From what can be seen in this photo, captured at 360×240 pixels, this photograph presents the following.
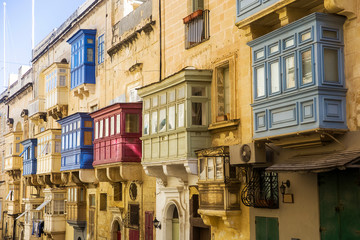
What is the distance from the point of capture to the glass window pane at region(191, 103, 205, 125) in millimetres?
16375

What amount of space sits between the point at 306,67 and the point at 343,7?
4.57 ft

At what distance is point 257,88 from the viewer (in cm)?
1325

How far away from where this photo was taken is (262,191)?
14.1 m

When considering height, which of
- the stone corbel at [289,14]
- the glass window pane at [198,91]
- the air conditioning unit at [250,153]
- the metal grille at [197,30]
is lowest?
the air conditioning unit at [250,153]

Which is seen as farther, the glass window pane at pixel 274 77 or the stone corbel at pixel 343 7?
the glass window pane at pixel 274 77

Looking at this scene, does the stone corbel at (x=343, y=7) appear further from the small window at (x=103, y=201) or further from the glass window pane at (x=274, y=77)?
the small window at (x=103, y=201)

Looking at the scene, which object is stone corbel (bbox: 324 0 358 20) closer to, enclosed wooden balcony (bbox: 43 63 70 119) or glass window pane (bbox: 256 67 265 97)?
glass window pane (bbox: 256 67 265 97)

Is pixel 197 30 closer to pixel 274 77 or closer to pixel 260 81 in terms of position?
pixel 260 81

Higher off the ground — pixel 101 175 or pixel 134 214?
pixel 101 175

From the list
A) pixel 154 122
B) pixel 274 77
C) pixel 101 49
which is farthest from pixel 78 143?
pixel 274 77

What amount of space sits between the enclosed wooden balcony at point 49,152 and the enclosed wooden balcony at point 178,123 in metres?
13.5

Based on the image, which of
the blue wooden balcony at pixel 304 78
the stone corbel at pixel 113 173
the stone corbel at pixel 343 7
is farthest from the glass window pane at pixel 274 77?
the stone corbel at pixel 113 173

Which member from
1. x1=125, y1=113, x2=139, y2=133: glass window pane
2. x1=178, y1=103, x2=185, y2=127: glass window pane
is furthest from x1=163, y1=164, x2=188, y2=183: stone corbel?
x1=125, y1=113, x2=139, y2=133: glass window pane

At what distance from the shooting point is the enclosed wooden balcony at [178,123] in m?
16.2
